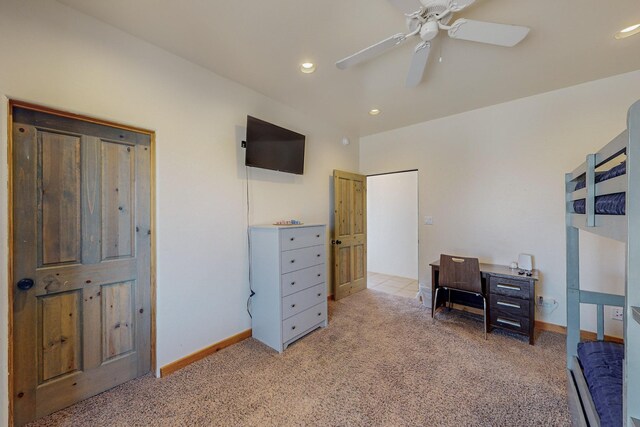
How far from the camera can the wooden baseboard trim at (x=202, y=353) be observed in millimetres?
2066

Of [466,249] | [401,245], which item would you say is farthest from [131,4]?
[401,245]

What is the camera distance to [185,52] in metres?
2.10

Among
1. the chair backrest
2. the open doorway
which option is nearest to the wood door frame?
the chair backrest

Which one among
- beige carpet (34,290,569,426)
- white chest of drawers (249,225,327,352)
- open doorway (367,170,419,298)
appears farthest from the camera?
open doorway (367,170,419,298)

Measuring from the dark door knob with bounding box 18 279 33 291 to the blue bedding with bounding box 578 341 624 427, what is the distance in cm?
305

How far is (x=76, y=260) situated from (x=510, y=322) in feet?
12.6

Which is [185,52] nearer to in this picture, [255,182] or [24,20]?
[24,20]

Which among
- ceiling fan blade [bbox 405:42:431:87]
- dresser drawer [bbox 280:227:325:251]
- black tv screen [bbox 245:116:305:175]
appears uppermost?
ceiling fan blade [bbox 405:42:431:87]

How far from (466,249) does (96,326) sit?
12.8ft

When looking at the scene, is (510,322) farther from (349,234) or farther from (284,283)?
(284,283)

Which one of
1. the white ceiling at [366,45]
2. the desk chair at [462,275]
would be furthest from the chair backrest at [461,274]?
the white ceiling at [366,45]

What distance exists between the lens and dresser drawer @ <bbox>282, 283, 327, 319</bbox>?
97.0 inches

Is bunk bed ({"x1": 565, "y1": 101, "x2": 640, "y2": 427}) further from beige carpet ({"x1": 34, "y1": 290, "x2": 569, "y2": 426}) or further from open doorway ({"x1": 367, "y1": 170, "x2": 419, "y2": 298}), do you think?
open doorway ({"x1": 367, "y1": 170, "x2": 419, "y2": 298})

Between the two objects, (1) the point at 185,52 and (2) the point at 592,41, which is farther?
(1) the point at 185,52
